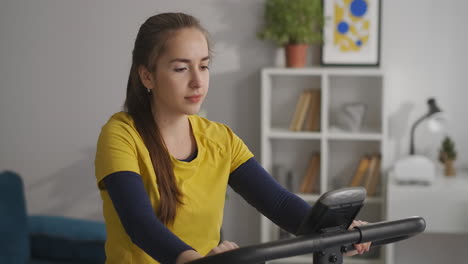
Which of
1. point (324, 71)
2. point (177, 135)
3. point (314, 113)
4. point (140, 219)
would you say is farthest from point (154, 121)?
point (314, 113)

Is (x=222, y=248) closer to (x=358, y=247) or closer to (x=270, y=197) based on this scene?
(x=358, y=247)

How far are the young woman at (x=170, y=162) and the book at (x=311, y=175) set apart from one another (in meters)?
2.30

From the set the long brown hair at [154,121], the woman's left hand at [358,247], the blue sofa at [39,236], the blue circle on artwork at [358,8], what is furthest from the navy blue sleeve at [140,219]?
the blue circle on artwork at [358,8]

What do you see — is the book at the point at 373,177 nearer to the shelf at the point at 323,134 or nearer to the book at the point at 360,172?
the book at the point at 360,172

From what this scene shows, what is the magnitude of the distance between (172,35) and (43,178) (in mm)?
3090

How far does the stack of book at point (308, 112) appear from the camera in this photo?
3932 millimetres

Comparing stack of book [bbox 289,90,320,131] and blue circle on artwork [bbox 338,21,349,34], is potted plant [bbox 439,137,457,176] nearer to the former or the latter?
stack of book [bbox 289,90,320,131]

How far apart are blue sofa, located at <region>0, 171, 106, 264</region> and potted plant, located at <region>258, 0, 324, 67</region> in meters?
1.38

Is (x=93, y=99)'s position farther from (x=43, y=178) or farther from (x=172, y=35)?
(x=172, y=35)

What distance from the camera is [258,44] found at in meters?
4.09

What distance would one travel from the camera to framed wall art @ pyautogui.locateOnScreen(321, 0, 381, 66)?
3.90 metres

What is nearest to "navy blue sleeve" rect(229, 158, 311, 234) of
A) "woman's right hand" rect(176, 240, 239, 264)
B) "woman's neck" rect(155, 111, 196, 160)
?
"woman's neck" rect(155, 111, 196, 160)

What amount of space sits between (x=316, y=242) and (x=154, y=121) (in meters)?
0.54

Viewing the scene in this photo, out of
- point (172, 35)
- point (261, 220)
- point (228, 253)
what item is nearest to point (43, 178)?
point (261, 220)
